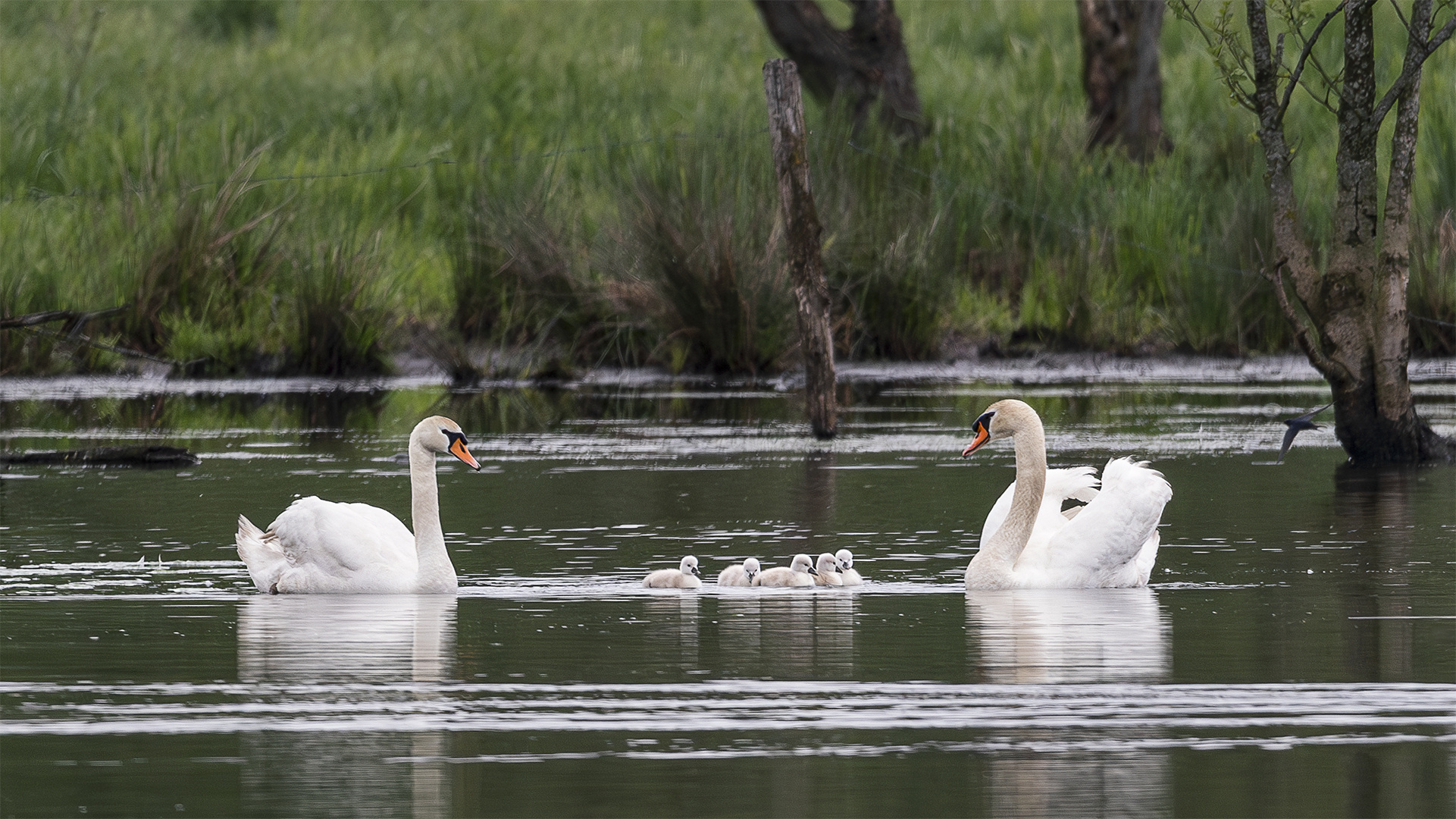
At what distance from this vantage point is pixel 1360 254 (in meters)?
13.5

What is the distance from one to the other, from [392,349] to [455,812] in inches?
630

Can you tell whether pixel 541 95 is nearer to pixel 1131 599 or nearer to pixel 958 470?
pixel 958 470

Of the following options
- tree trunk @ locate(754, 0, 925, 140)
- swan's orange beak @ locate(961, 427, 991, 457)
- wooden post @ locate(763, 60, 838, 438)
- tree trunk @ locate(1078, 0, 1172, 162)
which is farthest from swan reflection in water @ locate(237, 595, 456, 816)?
tree trunk @ locate(1078, 0, 1172, 162)

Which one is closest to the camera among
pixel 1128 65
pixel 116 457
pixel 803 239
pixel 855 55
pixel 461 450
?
pixel 461 450

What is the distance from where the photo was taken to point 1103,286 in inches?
844

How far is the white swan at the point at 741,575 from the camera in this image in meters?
9.40

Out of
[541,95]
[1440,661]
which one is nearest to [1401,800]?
[1440,661]

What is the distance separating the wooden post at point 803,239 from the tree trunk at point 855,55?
824 cm

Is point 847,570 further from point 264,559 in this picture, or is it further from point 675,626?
point 264,559

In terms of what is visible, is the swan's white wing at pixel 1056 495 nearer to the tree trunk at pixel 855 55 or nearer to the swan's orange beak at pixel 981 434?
the swan's orange beak at pixel 981 434

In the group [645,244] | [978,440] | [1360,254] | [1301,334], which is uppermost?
[645,244]

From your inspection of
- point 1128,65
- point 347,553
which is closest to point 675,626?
point 347,553

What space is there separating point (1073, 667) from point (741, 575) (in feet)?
7.59

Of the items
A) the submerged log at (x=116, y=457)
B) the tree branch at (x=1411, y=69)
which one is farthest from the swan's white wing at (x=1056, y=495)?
the submerged log at (x=116, y=457)
